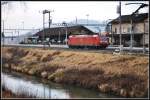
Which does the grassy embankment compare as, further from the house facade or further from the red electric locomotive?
the house facade

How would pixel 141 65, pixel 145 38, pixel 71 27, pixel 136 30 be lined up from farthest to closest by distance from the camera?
pixel 71 27 → pixel 136 30 → pixel 145 38 → pixel 141 65

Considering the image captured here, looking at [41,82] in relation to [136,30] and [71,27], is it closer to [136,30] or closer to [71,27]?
[136,30]

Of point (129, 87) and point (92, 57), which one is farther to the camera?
point (92, 57)

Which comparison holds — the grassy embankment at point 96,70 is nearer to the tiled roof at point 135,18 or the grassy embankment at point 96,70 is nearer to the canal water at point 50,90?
the canal water at point 50,90

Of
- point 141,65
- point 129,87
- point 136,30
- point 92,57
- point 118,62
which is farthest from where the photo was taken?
point 136,30

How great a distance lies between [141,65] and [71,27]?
217 ft

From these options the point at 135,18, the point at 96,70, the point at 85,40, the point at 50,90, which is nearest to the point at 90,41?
A: the point at 85,40

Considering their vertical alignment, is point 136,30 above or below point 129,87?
above

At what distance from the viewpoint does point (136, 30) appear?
266 ft

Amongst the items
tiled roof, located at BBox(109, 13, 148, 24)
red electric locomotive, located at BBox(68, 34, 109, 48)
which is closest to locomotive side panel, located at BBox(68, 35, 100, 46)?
red electric locomotive, located at BBox(68, 34, 109, 48)

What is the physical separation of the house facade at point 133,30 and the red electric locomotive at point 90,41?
12.1m

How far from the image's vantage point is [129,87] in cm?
3091

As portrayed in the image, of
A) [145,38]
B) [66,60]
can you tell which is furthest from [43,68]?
[145,38]

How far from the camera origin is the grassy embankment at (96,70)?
31.6 m
